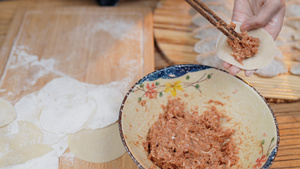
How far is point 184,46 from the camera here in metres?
2.27

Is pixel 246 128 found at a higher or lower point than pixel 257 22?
lower

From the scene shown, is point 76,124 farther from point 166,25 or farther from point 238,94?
point 166,25

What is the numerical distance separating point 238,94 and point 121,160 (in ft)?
2.41

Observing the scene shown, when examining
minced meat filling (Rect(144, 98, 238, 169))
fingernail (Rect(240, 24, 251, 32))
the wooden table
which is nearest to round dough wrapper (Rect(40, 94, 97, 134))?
the wooden table

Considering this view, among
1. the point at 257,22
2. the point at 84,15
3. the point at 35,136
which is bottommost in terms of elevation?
the point at 35,136

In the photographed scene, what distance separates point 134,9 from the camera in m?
2.54

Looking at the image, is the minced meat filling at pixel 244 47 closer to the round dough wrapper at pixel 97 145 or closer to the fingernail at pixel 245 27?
the fingernail at pixel 245 27

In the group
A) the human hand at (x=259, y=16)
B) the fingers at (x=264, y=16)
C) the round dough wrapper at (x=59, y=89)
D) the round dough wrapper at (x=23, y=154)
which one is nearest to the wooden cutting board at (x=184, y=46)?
the human hand at (x=259, y=16)

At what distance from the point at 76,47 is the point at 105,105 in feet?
2.22

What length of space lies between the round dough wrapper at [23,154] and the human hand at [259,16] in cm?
113

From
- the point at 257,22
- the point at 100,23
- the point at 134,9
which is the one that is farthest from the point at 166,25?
the point at 257,22

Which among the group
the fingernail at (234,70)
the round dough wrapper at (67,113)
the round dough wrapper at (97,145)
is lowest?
the round dough wrapper at (97,145)

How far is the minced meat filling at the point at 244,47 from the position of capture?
1546 mm

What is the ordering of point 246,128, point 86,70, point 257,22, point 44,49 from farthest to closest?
point 44,49 → point 86,70 → point 257,22 → point 246,128
